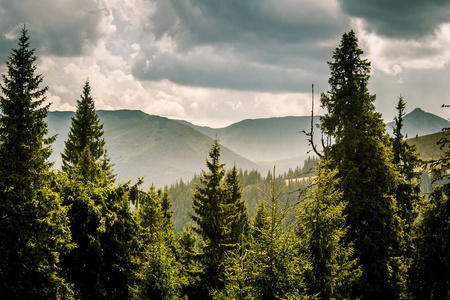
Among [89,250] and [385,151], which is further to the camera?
[385,151]

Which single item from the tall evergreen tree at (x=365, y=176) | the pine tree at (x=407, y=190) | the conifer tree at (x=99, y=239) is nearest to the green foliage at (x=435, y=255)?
the tall evergreen tree at (x=365, y=176)

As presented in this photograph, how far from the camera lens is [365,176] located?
15336mm

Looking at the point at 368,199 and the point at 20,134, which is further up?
the point at 20,134

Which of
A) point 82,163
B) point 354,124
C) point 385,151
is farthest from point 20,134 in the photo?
point 385,151

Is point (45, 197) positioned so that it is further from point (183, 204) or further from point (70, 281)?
point (183, 204)

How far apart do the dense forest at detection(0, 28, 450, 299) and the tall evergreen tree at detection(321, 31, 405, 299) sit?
6 centimetres

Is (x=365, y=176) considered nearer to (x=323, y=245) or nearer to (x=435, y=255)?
(x=435, y=255)

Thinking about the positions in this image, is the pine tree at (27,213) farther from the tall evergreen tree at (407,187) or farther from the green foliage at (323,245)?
the tall evergreen tree at (407,187)

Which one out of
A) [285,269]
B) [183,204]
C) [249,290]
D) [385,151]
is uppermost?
[385,151]

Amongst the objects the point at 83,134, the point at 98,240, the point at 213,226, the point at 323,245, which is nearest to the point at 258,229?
the point at 323,245

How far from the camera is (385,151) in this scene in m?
15.7

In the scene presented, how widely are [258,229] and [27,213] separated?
10.3 m

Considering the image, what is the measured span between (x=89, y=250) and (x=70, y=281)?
1.57m

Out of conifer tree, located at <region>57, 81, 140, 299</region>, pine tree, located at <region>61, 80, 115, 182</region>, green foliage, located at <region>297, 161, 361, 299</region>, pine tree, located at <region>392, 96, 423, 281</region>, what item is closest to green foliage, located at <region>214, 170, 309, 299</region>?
green foliage, located at <region>297, 161, 361, 299</region>
